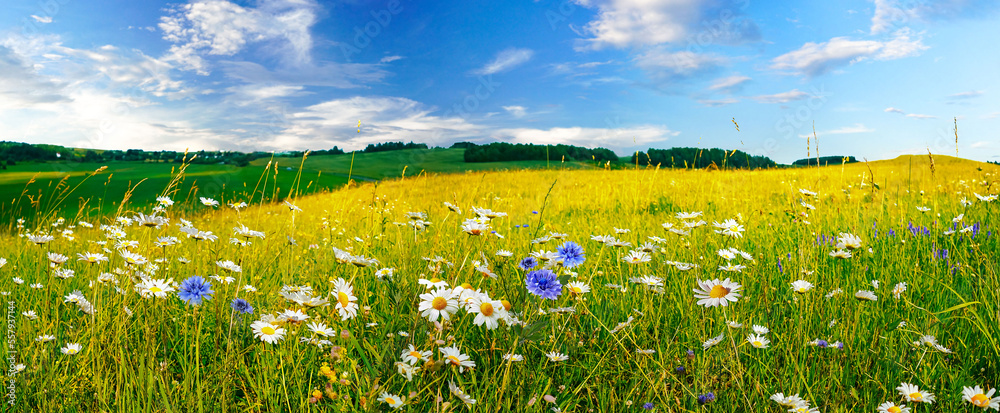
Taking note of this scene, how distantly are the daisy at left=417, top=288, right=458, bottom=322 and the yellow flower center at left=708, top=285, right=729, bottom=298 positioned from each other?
852 mm

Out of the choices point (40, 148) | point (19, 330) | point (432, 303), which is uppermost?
point (40, 148)

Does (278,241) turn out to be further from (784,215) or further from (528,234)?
→ (784,215)

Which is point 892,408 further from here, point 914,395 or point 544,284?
point 544,284

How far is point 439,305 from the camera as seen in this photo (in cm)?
133

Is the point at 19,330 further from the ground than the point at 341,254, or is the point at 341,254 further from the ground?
the point at 341,254

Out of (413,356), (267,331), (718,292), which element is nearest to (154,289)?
(267,331)

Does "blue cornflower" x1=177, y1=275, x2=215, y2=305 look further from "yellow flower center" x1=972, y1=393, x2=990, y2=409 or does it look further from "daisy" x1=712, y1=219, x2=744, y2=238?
"yellow flower center" x1=972, y1=393, x2=990, y2=409

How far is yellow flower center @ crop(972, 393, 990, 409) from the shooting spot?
143cm

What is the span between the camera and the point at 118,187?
14.3m

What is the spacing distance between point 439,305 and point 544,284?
36 centimetres

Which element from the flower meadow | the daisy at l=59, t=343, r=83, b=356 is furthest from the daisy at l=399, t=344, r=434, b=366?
the daisy at l=59, t=343, r=83, b=356

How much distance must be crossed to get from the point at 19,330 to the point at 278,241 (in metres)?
2.10

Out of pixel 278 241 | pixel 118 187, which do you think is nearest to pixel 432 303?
pixel 278 241

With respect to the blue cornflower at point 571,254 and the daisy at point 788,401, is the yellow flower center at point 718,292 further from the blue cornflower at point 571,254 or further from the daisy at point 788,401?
the blue cornflower at point 571,254
